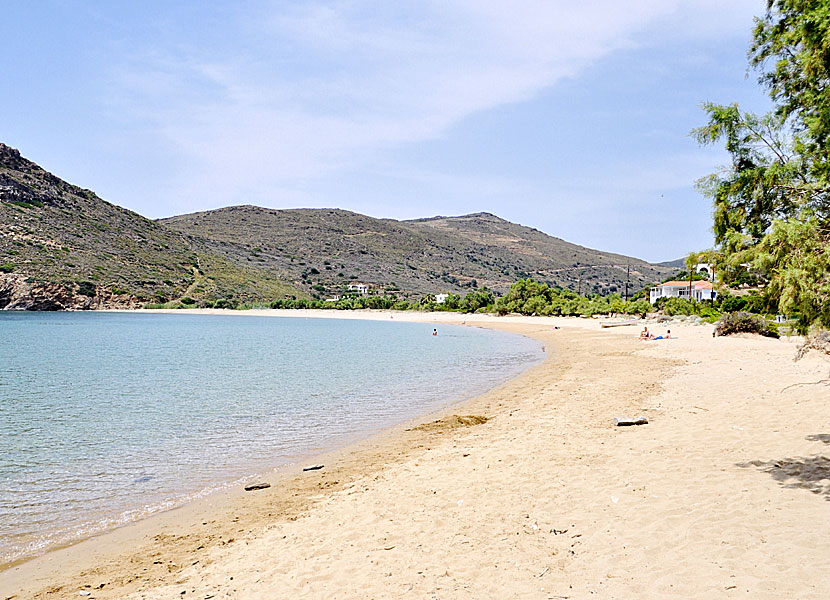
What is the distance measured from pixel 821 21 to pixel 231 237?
13310 centimetres

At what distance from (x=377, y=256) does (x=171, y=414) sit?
11946 cm

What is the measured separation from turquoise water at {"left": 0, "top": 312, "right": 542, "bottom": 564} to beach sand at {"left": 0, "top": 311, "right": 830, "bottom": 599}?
1176 mm

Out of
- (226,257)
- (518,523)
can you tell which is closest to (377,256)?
(226,257)

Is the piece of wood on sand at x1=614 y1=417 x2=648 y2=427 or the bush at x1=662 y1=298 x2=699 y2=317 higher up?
the bush at x1=662 y1=298 x2=699 y2=317

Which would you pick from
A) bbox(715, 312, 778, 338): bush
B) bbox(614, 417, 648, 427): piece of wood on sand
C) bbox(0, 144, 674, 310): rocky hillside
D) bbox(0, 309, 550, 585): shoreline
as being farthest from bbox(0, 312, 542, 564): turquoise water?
bbox(0, 144, 674, 310): rocky hillside

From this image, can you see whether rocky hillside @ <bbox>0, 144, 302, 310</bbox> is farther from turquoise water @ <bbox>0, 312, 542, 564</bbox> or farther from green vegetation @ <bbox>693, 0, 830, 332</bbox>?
green vegetation @ <bbox>693, 0, 830, 332</bbox>

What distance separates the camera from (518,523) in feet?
20.1

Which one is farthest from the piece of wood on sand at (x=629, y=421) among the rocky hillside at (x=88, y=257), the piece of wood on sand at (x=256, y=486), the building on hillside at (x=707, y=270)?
the rocky hillside at (x=88, y=257)

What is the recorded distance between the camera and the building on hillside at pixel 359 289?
112 metres

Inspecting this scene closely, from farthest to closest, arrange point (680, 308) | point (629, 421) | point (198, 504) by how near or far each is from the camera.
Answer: point (680, 308) < point (629, 421) < point (198, 504)

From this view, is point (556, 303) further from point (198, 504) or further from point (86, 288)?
point (86, 288)

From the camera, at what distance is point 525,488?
7.34 metres

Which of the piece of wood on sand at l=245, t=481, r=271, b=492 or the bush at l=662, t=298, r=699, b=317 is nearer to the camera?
the piece of wood on sand at l=245, t=481, r=271, b=492

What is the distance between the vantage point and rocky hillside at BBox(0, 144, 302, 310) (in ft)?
273
